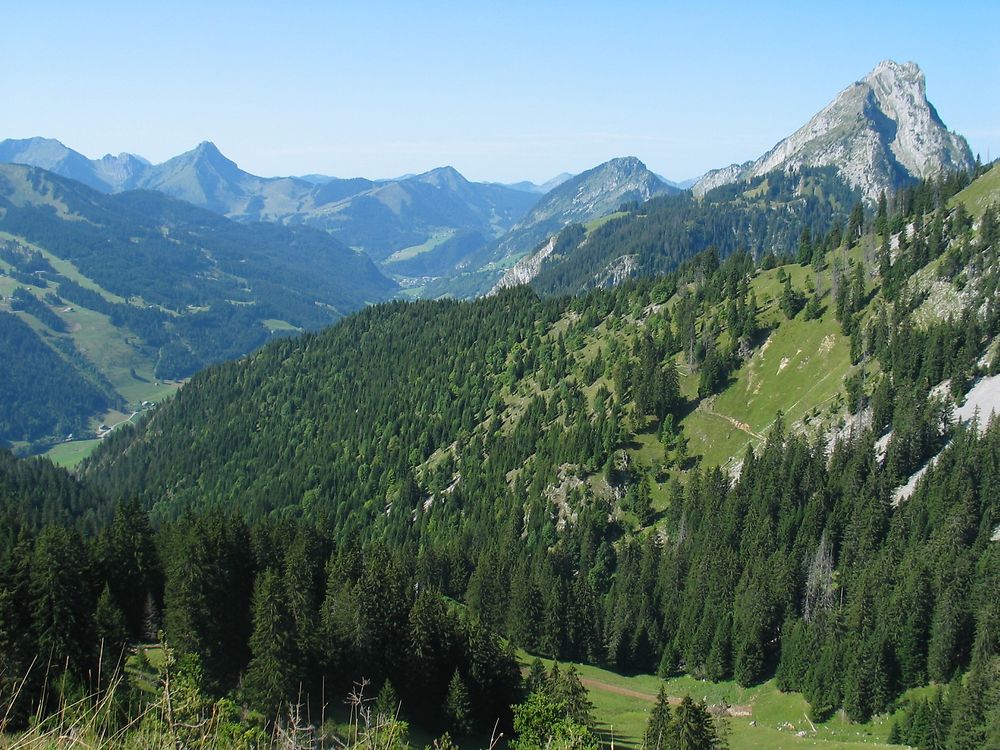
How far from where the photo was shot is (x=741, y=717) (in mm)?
80438

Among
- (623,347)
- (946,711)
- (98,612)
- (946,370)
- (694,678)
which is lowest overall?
(694,678)

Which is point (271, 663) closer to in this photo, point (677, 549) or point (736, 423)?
point (677, 549)

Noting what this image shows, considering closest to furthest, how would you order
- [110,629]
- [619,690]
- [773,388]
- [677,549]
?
1. [110,629]
2. [619,690]
3. [677,549]
4. [773,388]

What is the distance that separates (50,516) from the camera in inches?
6083

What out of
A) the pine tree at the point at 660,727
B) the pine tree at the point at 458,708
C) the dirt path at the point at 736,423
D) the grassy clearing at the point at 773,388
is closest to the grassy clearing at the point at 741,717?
the pine tree at the point at 660,727

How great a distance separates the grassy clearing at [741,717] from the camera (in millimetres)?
64312

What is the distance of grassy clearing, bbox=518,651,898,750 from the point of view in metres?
64.3

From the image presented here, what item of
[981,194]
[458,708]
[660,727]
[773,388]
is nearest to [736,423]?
[773,388]

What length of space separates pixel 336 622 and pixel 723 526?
3078 inches

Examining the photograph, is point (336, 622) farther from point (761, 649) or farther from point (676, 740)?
point (761, 649)

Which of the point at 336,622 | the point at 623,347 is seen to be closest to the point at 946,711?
the point at 336,622

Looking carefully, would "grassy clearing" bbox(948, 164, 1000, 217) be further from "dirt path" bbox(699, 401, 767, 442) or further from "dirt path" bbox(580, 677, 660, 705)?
"dirt path" bbox(580, 677, 660, 705)

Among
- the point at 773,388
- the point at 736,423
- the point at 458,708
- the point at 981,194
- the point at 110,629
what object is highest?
the point at 981,194

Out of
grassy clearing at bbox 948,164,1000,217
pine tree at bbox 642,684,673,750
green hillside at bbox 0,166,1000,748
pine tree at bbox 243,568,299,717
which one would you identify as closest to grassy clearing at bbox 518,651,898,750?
green hillside at bbox 0,166,1000,748
